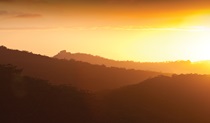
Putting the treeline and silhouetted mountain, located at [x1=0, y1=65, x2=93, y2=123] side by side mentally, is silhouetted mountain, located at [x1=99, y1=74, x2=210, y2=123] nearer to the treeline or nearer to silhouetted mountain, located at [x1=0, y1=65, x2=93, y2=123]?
the treeline

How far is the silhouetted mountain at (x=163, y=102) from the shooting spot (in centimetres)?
9706

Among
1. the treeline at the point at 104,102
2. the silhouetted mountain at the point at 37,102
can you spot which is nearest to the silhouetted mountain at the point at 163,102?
the treeline at the point at 104,102

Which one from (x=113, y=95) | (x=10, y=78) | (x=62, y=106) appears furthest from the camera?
(x=113, y=95)

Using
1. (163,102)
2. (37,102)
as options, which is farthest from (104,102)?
(37,102)

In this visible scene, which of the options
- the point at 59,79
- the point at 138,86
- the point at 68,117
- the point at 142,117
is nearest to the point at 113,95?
the point at 138,86

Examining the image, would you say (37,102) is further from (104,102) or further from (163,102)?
(163,102)

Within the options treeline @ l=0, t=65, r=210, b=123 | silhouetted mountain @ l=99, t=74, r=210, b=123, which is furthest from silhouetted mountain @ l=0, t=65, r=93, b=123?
silhouetted mountain @ l=99, t=74, r=210, b=123

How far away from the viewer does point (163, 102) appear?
4471 inches

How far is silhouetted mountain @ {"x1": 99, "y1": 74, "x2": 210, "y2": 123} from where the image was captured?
97062mm

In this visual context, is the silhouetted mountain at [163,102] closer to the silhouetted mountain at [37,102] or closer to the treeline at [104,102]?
the treeline at [104,102]

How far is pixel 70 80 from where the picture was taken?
197m

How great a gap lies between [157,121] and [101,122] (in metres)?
15.0

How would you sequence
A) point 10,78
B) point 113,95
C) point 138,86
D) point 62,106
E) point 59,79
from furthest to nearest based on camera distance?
point 59,79 < point 138,86 < point 113,95 < point 10,78 < point 62,106

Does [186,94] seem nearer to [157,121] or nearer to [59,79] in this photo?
[157,121]
